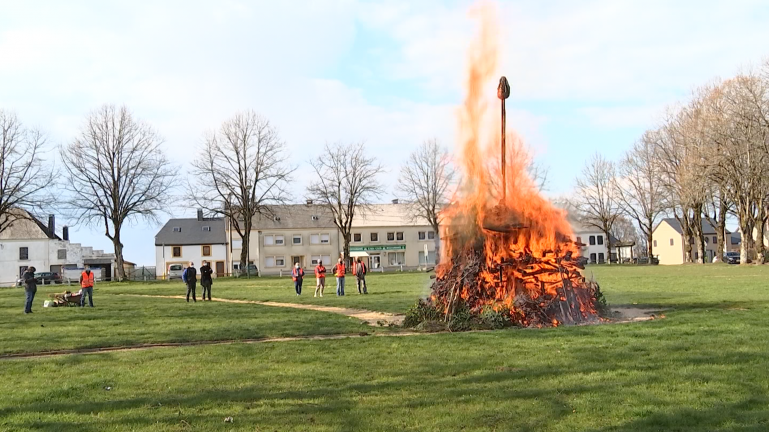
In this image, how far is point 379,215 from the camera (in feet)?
297

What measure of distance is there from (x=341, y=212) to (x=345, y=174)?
5.05 m

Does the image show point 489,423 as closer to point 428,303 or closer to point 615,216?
point 428,303

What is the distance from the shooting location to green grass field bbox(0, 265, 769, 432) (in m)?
6.41

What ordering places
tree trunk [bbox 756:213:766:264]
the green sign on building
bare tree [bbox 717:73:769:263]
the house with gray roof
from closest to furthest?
bare tree [bbox 717:73:769:263] → tree trunk [bbox 756:213:766:264] → the green sign on building → the house with gray roof

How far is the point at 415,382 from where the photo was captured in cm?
817

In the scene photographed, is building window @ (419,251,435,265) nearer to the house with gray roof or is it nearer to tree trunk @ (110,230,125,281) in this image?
the house with gray roof

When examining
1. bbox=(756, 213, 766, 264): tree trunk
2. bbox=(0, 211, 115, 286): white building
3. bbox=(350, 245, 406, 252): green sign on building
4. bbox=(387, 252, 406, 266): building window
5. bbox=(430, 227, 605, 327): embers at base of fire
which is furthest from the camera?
bbox=(387, 252, 406, 266): building window

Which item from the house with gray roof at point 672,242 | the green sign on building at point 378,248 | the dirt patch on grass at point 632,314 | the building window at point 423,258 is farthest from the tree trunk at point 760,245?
the house with gray roof at point 672,242

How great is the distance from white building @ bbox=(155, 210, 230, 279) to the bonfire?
2674 inches

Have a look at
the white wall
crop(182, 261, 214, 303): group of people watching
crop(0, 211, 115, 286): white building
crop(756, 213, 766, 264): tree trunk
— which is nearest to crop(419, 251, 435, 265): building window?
the white wall

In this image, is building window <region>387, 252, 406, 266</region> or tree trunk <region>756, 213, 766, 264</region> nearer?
tree trunk <region>756, 213, 766, 264</region>

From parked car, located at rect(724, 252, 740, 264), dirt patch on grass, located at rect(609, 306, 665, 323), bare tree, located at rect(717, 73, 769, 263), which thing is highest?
bare tree, located at rect(717, 73, 769, 263)

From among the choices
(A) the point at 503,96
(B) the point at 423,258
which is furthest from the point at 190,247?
(A) the point at 503,96

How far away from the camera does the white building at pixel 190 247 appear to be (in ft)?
266
